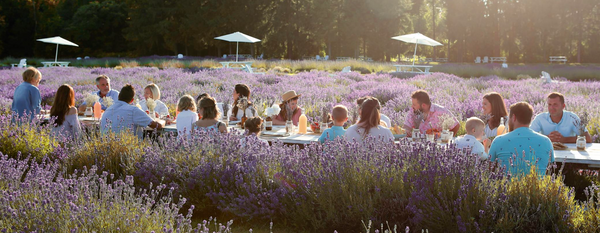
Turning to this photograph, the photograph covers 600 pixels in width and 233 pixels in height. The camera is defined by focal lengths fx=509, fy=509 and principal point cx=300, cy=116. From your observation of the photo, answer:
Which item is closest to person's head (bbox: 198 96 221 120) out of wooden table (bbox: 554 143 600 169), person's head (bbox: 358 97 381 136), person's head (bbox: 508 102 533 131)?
person's head (bbox: 358 97 381 136)

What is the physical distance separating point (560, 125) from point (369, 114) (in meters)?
2.07

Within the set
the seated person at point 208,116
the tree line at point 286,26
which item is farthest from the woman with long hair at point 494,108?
the tree line at point 286,26

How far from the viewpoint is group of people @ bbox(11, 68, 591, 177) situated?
148 inches

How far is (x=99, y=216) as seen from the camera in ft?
7.86

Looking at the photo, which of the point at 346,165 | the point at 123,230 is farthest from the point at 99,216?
the point at 346,165

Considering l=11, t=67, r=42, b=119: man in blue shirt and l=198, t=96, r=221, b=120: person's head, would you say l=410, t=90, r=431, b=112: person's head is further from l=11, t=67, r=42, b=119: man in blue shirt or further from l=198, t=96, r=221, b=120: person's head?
l=11, t=67, r=42, b=119: man in blue shirt

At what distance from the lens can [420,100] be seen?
5387 millimetres

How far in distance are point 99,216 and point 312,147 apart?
5.44 feet

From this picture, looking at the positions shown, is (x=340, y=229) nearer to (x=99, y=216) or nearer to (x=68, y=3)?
(x=99, y=216)

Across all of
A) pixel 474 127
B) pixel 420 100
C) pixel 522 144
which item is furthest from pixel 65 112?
pixel 522 144

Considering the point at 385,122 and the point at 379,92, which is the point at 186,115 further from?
the point at 379,92

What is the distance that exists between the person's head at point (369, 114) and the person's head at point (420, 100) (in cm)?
113

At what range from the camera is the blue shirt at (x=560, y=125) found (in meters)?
4.96

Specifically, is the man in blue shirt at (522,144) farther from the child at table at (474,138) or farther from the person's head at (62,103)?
the person's head at (62,103)
